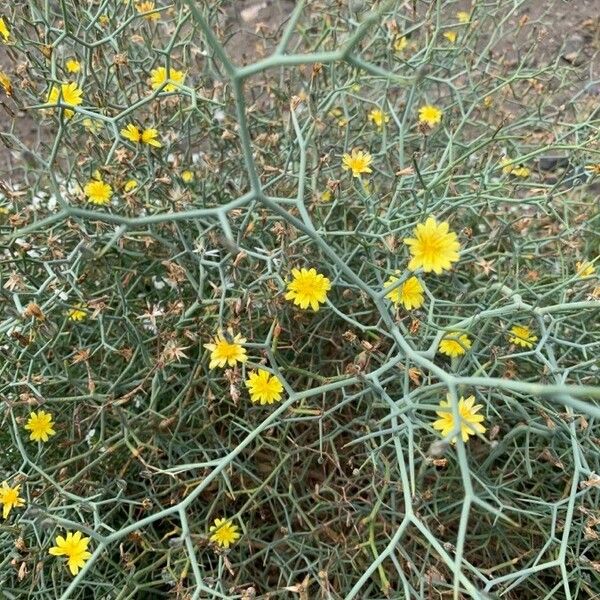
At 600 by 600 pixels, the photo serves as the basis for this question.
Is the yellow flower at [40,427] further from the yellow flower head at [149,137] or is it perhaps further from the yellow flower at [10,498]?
the yellow flower head at [149,137]

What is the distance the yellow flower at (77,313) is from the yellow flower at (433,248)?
59 cm

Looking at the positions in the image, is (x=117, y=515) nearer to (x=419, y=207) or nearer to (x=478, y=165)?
(x=419, y=207)

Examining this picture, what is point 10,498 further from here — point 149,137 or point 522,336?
point 522,336

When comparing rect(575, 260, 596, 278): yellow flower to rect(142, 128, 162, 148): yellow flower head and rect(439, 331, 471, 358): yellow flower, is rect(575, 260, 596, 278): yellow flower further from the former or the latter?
rect(142, 128, 162, 148): yellow flower head

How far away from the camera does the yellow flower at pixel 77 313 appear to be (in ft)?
4.16

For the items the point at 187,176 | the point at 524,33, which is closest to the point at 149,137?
the point at 187,176

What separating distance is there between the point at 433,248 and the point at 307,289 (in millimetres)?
229

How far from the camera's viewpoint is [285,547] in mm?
1393

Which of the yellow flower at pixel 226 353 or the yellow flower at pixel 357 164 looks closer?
the yellow flower at pixel 226 353

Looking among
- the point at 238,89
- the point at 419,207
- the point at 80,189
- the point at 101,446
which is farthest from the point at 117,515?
the point at 238,89

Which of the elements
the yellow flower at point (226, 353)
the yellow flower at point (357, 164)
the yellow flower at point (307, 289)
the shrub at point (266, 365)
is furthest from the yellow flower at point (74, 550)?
the yellow flower at point (357, 164)

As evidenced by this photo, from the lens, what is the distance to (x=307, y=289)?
119cm

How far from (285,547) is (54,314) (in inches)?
24.9

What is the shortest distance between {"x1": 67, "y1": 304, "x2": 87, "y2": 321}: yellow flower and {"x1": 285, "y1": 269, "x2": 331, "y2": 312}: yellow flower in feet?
1.22
